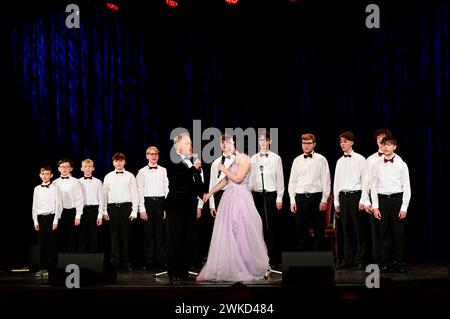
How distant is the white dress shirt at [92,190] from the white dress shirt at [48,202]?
581mm

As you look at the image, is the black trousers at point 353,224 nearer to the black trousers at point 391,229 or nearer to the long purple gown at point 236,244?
the black trousers at point 391,229

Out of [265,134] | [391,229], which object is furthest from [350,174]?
[265,134]

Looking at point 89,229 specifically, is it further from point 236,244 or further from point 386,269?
point 386,269

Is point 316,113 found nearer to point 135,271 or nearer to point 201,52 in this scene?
point 201,52

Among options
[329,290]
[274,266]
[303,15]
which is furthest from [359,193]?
[329,290]

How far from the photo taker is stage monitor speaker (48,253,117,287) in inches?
250

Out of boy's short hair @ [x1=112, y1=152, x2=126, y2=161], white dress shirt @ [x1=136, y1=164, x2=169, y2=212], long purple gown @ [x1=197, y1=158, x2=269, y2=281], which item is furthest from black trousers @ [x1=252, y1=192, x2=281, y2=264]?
boy's short hair @ [x1=112, y1=152, x2=126, y2=161]

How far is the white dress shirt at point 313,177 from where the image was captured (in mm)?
8719

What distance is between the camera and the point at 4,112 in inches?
421

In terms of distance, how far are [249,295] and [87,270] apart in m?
3.36

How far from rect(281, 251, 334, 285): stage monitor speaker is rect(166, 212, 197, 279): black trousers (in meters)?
1.38

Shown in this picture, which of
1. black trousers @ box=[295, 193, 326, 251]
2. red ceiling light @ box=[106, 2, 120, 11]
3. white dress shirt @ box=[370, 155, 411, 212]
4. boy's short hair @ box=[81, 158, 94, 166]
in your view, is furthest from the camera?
red ceiling light @ box=[106, 2, 120, 11]

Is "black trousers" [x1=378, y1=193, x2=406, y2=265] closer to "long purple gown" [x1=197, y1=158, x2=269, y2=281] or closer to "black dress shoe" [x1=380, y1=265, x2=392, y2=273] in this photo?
"black dress shoe" [x1=380, y1=265, x2=392, y2=273]
